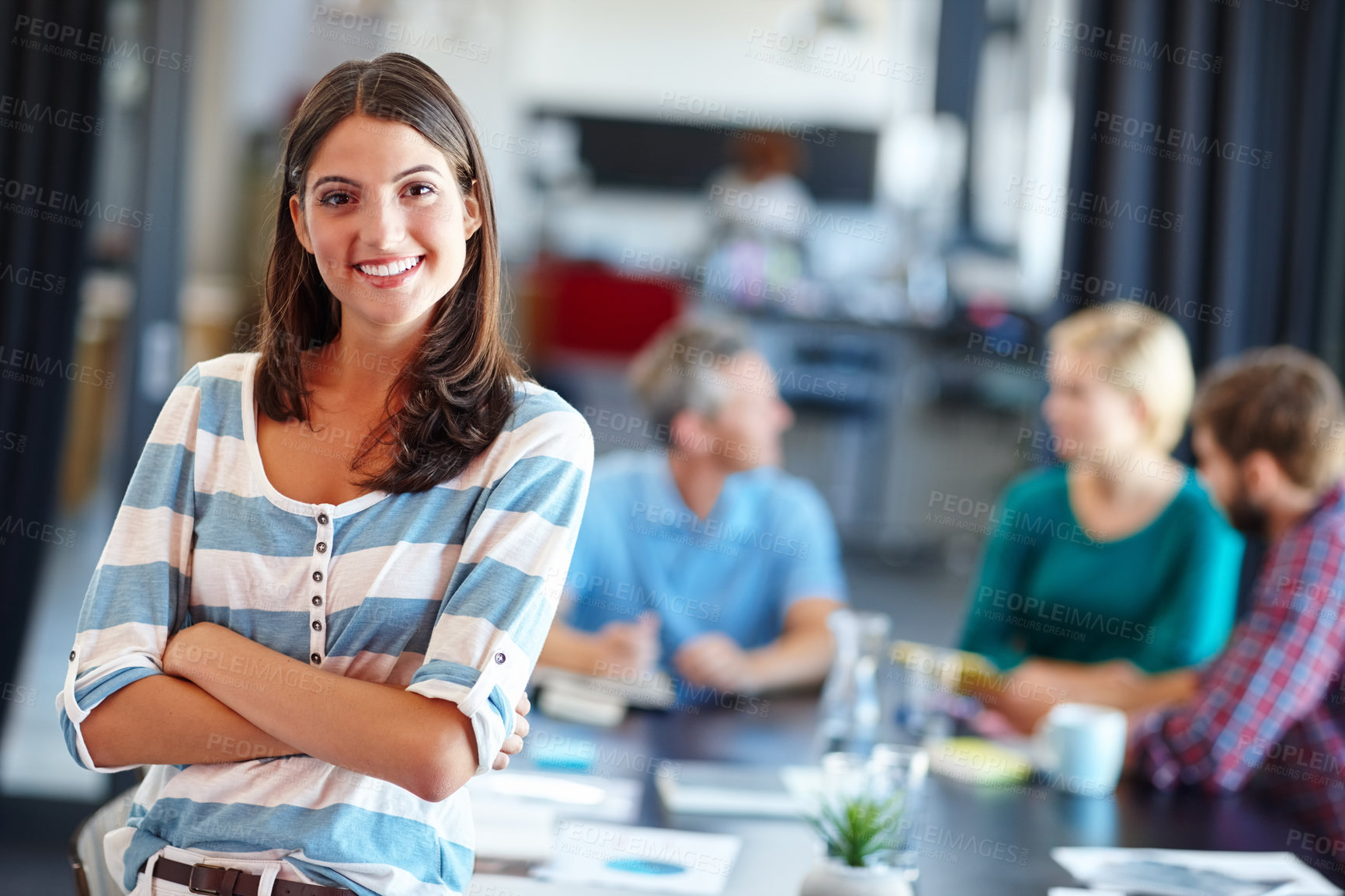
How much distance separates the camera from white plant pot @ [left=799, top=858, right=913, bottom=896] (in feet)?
4.03

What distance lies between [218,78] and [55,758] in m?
5.75

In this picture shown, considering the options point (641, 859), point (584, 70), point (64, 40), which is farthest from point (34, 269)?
point (584, 70)

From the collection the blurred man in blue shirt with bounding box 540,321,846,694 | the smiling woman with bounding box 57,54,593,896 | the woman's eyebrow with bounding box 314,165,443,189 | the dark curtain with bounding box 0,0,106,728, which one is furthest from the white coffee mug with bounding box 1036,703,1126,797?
the dark curtain with bounding box 0,0,106,728

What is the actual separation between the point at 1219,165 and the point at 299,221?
7.62ft

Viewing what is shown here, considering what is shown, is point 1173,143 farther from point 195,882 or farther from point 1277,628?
point 195,882

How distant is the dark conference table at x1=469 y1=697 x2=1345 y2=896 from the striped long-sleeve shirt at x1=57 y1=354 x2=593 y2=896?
268 mm

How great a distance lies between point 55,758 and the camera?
3137 millimetres

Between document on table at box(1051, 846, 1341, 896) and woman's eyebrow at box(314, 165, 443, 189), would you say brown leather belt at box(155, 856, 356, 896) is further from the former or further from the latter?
document on table at box(1051, 846, 1341, 896)

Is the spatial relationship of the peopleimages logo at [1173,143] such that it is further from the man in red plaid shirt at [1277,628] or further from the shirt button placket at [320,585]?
the shirt button placket at [320,585]

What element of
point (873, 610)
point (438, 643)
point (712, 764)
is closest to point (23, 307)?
point (712, 764)

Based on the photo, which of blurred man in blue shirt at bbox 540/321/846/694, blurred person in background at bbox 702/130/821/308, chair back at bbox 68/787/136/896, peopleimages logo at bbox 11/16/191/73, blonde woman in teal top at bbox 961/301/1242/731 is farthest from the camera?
blurred person in background at bbox 702/130/821/308

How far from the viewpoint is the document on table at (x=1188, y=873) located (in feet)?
4.47

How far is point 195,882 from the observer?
1.02 metres

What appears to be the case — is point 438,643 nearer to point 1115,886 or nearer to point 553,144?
point 1115,886
